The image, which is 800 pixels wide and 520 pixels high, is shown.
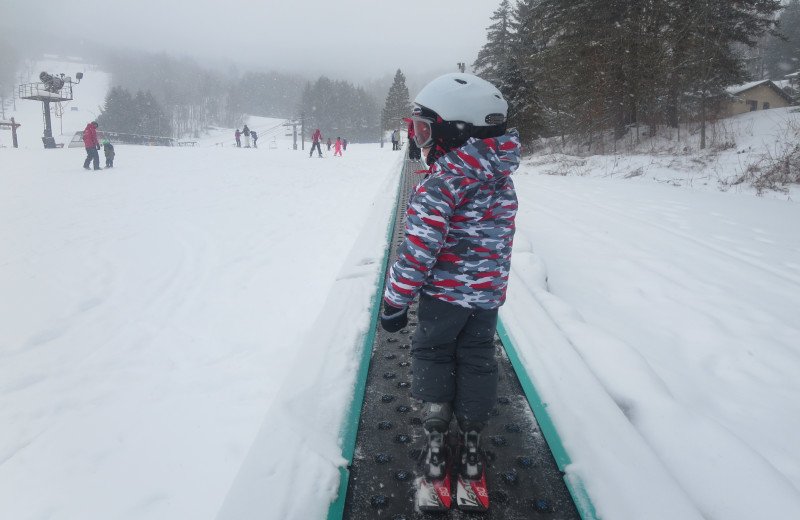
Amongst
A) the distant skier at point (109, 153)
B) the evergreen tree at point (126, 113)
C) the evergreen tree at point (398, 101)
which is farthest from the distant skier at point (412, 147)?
the evergreen tree at point (126, 113)

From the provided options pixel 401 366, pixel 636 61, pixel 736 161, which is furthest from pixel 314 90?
pixel 401 366

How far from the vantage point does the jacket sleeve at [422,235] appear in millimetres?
1595

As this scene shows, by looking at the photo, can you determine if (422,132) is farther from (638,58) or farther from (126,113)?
(126,113)

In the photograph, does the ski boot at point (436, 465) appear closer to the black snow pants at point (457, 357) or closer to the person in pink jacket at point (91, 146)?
the black snow pants at point (457, 357)

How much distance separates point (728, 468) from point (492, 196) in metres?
1.70

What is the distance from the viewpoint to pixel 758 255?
4.61 m

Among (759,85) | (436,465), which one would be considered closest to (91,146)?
(436,465)

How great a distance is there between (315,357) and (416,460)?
3.43 feet

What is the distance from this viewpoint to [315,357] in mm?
2707

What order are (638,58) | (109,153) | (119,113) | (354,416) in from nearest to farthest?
1. (354,416)
2. (638,58)
3. (109,153)
4. (119,113)

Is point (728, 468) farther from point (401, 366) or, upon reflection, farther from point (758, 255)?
point (758, 255)

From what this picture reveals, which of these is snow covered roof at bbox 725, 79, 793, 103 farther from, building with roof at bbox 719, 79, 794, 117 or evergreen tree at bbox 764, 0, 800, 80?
evergreen tree at bbox 764, 0, 800, 80

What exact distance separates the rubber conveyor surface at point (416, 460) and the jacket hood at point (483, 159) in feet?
4.25

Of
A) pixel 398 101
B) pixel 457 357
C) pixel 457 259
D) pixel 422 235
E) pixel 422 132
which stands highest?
pixel 398 101
